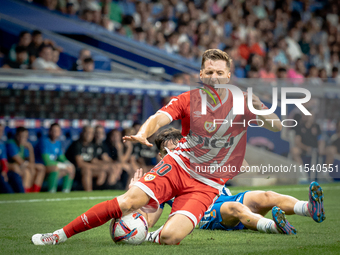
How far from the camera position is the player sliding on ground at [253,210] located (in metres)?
4.34

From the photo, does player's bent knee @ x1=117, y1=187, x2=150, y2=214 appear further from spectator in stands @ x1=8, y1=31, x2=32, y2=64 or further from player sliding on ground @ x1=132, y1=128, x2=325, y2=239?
spectator in stands @ x1=8, y1=31, x2=32, y2=64

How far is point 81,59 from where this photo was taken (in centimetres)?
1016

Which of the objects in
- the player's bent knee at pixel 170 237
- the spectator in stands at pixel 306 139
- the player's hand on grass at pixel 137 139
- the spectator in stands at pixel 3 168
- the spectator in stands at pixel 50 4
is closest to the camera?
the player's hand on grass at pixel 137 139

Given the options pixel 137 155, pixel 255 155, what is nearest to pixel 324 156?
pixel 255 155

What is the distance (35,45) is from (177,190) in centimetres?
653

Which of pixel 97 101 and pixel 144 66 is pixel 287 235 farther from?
pixel 144 66

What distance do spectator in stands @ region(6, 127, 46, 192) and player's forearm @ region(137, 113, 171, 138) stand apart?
17.7 feet

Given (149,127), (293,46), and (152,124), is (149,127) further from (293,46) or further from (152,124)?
(293,46)

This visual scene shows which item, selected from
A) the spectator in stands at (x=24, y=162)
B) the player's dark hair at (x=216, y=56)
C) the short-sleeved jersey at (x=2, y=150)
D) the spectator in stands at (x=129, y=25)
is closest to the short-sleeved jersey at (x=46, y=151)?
the spectator in stands at (x=24, y=162)

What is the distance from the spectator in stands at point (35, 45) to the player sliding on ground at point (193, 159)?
607 cm

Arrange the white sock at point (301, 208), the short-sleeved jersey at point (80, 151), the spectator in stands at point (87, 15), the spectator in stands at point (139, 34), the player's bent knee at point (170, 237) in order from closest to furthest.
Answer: the player's bent knee at point (170, 237), the white sock at point (301, 208), the short-sleeved jersey at point (80, 151), the spectator in stands at point (87, 15), the spectator in stands at point (139, 34)

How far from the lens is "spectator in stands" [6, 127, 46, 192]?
868cm

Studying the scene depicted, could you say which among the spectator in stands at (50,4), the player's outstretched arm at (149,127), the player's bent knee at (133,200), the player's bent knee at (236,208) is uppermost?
the spectator in stands at (50,4)

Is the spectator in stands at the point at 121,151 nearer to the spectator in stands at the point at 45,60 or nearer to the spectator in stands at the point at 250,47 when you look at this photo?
the spectator in stands at the point at 45,60
